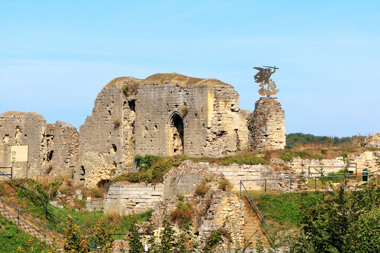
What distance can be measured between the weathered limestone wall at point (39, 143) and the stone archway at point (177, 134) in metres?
8.18

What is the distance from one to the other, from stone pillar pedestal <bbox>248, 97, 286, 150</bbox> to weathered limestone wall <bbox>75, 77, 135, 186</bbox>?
276 inches

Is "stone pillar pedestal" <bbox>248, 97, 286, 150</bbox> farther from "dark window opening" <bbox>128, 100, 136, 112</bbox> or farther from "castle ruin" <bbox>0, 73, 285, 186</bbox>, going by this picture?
"dark window opening" <bbox>128, 100, 136, 112</bbox>

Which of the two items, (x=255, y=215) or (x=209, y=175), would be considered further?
(x=209, y=175)

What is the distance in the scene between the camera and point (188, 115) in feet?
111

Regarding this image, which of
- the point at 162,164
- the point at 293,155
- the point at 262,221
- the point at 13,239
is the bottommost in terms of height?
the point at 13,239

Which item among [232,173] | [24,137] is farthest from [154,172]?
[24,137]

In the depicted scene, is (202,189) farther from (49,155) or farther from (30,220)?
(49,155)

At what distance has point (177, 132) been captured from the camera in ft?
115

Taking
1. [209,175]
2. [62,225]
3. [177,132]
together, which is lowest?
[62,225]

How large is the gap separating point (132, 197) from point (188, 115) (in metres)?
5.21

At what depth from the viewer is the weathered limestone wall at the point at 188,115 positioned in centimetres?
3316

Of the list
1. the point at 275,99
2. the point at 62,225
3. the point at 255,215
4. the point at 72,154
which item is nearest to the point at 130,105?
the point at 72,154

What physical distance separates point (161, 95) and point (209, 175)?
707 cm

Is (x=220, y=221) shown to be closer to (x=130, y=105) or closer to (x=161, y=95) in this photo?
(x=161, y=95)
